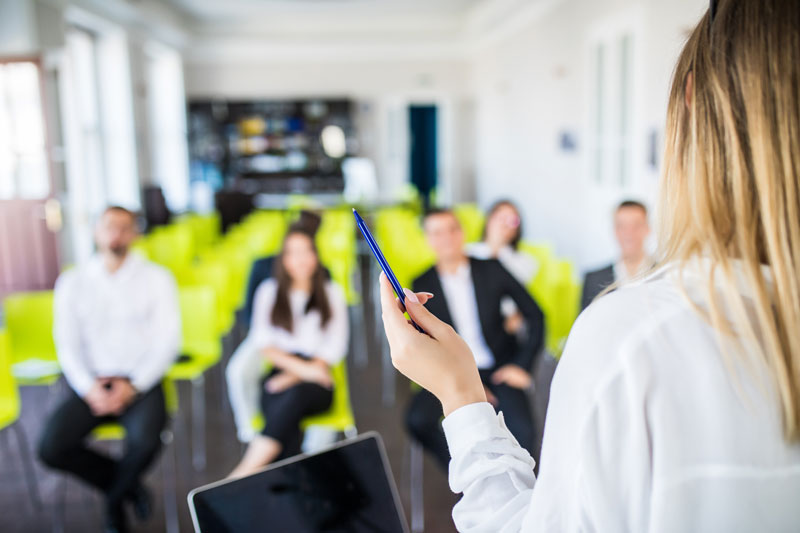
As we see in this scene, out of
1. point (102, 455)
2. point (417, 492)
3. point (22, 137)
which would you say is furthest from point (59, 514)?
point (22, 137)

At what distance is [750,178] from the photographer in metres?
0.71

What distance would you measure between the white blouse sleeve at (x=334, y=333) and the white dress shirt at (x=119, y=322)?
76 centimetres

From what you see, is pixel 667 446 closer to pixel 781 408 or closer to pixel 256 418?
pixel 781 408

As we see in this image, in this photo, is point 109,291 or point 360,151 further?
point 360,151

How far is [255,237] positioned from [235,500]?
5556mm

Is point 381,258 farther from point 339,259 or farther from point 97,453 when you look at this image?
point 339,259

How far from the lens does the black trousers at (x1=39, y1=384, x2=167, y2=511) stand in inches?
119

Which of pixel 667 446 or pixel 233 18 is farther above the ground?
A: pixel 233 18

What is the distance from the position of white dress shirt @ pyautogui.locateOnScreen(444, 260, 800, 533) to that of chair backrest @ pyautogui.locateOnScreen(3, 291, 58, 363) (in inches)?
155

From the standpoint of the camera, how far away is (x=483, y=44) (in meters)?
12.9

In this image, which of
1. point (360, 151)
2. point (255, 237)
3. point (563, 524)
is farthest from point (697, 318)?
point (360, 151)

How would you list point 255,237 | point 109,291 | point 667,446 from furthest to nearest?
point 255,237 < point 109,291 < point 667,446

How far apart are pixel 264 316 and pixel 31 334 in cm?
152

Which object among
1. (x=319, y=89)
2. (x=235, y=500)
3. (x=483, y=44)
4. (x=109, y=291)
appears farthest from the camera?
(x=319, y=89)
